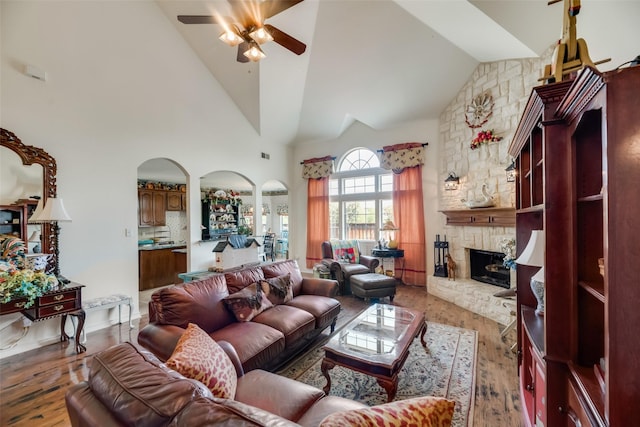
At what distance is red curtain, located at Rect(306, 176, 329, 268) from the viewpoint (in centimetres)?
654

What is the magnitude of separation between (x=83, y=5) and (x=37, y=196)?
2.44m

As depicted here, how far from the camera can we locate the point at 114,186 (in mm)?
3631

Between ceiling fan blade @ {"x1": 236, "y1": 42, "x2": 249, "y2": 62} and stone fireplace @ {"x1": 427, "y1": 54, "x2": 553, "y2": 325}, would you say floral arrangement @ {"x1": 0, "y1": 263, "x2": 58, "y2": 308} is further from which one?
stone fireplace @ {"x1": 427, "y1": 54, "x2": 553, "y2": 325}

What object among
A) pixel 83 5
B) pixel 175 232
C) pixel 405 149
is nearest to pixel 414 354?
pixel 405 149

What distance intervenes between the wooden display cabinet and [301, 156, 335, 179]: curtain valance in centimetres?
495

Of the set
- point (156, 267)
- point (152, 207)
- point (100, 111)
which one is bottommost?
point (156, 267)

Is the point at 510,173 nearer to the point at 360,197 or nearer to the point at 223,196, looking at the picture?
the point at 360,197

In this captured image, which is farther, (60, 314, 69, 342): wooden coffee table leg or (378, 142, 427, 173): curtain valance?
(378, 142, 427, 173): curtain valance

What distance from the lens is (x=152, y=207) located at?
7055 millimetres

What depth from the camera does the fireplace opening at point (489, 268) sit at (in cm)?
412

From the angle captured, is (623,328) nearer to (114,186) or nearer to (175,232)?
(114,186)

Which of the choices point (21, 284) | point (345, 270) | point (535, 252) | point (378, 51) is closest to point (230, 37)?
point (378, 51)

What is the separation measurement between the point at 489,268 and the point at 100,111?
6.06 meters

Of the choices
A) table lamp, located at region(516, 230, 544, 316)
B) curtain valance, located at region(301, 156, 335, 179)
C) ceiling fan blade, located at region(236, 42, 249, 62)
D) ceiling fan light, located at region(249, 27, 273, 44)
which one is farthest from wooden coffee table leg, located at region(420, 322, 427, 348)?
curtain valance, located at region(301, 156, 335, 179)
